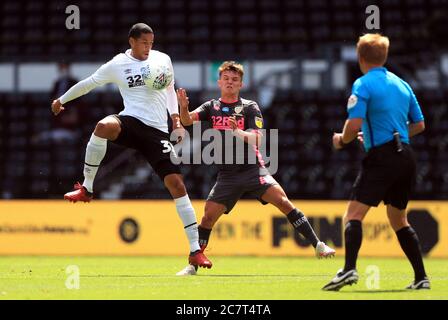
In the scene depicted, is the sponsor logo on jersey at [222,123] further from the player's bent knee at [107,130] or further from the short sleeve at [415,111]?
the short sleeve at [415,111]

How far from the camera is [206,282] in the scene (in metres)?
9.05

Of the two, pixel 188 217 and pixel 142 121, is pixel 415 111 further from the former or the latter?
pixel 142 121

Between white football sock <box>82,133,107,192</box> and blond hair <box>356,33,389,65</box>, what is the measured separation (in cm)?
294

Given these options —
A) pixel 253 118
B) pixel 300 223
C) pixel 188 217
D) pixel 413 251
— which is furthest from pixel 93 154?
pixel 413 251

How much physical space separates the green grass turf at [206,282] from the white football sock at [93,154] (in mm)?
953

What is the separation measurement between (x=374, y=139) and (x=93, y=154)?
314cm

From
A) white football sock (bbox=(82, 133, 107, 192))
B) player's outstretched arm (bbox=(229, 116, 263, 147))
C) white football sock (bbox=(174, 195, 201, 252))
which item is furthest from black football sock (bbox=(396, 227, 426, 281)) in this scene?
white football sock (bbox=(82, 133, 107, 192))

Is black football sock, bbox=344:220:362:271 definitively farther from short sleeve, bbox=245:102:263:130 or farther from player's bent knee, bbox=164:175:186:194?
short sleeve, bbox=245:102:263:130

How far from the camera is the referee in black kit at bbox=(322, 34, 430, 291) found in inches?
312

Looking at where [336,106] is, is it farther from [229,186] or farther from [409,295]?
[409,295]

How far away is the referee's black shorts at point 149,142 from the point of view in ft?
32.1

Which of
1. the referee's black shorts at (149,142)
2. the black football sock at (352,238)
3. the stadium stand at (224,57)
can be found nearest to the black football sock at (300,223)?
the referee's black shorts at (149,142)

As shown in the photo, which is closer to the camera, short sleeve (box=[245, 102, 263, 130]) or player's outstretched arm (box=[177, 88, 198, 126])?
player's outstretched arm (box=[177, 88, 198, 126])

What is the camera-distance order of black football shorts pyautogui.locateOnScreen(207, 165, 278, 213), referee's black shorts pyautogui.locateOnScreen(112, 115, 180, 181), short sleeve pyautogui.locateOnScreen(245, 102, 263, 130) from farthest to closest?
1. black football shorts pyautogui.locateOnScreen(207, 165, 278, 213)
2. short sleeve pyautogui.locateOnScreen(245, 102, 263, 130)
3. referee's black shorts pyautogui.locateOnScreen(112, 115, 180, 181)
